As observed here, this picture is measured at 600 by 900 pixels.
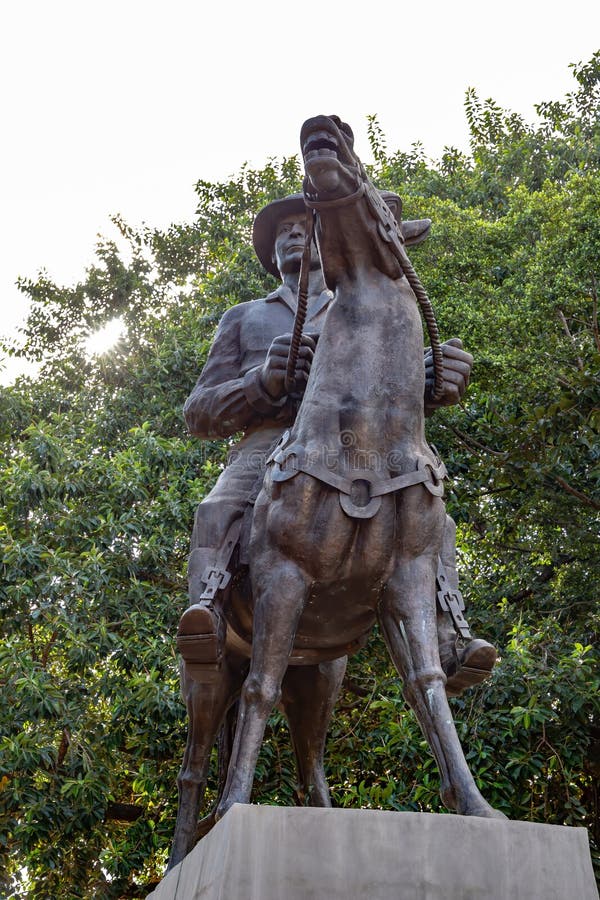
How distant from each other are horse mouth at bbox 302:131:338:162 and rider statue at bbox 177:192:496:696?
694 mm

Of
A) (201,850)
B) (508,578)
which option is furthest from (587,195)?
(201,850)

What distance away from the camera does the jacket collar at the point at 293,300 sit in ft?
19.1

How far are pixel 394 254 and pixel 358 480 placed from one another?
102cm

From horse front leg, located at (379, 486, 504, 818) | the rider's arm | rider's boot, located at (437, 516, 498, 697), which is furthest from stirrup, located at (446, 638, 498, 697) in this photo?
the rider's arm

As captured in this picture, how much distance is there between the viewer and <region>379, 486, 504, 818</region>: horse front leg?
4.36 m

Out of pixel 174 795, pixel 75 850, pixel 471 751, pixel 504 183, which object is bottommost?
pixel 75 850

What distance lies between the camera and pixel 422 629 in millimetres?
4562

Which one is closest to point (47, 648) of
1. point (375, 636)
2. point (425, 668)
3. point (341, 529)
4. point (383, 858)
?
point (375, 636)

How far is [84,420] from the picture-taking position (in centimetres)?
1558

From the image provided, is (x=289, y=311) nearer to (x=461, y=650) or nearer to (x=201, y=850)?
(x=461, y=650)

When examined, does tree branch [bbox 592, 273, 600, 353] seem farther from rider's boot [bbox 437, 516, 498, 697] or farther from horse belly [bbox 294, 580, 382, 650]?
horse belly [bbox 294, 580, 382, 650]

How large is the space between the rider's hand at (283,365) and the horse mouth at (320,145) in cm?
92

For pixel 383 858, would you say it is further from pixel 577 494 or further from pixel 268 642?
pixel 577 494

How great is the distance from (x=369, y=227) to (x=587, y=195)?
8935 millimetres
